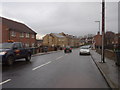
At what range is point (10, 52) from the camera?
12.2 meters

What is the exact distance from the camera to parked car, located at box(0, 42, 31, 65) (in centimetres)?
1166

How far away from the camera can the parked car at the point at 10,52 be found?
11.7 m

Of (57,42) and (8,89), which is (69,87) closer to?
(8,89)

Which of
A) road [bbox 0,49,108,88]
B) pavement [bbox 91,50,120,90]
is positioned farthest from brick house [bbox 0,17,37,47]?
pavement [bbox 91,50,120,90]

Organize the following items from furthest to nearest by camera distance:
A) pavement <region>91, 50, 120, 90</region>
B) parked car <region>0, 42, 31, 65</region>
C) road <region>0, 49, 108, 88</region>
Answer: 1. parked car <region>0, 42, 31, 65</region>
2. road <region>0, 49, 108, 88</region>
3. pavement <region>91, 50, 120, 90</region>

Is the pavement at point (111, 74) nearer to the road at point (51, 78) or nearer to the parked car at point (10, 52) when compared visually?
the road at point (51, 78)

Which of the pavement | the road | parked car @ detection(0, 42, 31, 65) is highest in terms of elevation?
parked car @ detection(0, 42, 31, 65)

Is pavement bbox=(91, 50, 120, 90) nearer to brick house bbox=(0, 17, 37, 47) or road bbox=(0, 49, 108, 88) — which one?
road bbox=(0, 49, 108, 88)

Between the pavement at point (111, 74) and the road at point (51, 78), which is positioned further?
the road at point (51, 78)

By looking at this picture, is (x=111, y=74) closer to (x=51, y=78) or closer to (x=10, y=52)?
(x=51, y=78)

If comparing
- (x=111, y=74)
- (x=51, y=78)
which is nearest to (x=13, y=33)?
(x=51, y=78)

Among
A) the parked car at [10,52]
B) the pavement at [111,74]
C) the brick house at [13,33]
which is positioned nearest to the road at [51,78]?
the pavement at [111,74]

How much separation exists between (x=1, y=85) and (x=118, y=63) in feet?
29.0

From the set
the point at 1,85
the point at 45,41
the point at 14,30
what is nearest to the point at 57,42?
the point at 45,41
